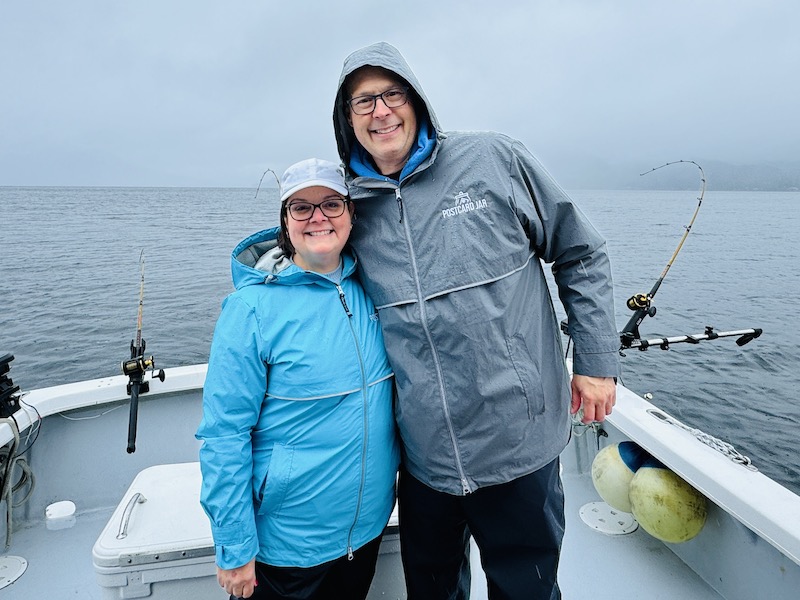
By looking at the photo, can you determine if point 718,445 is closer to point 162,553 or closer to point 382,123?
point 382,123

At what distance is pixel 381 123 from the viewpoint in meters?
1.62

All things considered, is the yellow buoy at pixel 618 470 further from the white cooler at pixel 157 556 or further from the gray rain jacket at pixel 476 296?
the white cooler at pixel 157 556

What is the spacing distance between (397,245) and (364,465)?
27.3 inches

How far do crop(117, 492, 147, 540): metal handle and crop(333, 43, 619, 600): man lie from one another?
3.50 feet

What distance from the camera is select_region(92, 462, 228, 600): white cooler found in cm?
179

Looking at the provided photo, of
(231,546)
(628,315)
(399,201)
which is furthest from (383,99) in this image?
(628,315)

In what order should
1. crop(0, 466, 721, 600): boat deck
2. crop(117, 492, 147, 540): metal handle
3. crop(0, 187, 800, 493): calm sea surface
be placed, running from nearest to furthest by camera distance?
crop(117, 492, 147, 540): metal handle < crop(0, 466, 721, 600): boat deck < crop(0, 187, 800, 493): calm sea surface

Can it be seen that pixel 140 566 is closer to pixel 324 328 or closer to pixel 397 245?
pixel 324 328

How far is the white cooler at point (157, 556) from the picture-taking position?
5.88 ft

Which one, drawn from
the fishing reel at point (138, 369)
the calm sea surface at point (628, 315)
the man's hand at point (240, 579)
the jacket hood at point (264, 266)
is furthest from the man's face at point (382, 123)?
the calm sea surface at point (628, 315)

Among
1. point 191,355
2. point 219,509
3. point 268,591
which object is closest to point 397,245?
point 219,509

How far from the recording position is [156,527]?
6.31 ft

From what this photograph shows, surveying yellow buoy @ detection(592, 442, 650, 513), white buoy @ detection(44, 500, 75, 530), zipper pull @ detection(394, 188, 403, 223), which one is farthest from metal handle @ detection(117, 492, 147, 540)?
yellow buoy @ detection(592, 442, 650, 513)

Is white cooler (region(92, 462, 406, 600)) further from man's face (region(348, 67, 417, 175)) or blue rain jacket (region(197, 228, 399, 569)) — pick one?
man's face (region(348, 67, 417, 175))
